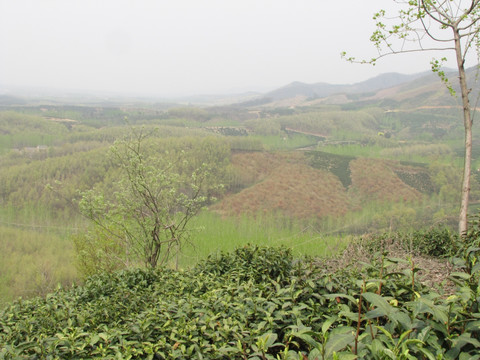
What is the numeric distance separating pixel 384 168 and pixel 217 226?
693 inches

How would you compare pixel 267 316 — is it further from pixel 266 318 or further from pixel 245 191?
pixel 245 191

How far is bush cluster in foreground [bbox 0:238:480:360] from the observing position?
5.48ft

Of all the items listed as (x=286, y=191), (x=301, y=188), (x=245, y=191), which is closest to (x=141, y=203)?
(x=245, y=191)

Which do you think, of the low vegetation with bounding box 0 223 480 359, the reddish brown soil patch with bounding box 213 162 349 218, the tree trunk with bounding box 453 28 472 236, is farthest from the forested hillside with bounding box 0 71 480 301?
the low vegetation with bounding box 0 223 480 359

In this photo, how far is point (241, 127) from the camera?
54.5 m

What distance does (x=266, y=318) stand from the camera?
2.44 metres

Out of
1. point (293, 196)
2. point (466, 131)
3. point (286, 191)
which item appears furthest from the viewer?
point (286, 191)

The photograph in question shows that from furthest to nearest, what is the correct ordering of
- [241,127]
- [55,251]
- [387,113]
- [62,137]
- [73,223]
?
1. [387,113]
2. [241,127]
3. [62,137]
4. [73,223]
5. [55,251]

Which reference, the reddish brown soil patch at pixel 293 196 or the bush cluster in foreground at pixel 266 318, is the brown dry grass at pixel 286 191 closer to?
the reddish brown soil patch at pixel 293 196

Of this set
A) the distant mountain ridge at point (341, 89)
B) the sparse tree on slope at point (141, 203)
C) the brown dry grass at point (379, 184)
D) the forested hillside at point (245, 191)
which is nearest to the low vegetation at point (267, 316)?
the sparse tree on slope at point (141, 203)

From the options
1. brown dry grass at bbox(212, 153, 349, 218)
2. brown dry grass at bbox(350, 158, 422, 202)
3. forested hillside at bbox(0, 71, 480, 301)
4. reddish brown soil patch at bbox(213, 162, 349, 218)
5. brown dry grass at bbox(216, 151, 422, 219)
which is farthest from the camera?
brown dry grass at bbox(350, 158, 422, 202)

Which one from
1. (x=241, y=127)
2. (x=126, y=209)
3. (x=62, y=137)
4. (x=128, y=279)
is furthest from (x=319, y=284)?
(x=241, y=127)

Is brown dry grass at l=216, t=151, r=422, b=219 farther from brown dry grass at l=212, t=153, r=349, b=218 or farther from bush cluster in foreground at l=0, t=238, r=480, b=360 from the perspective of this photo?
bush cluster in foreground at l=0, t=238, r=480, b=360

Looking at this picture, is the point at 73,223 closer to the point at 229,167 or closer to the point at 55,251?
the point at 55,251
